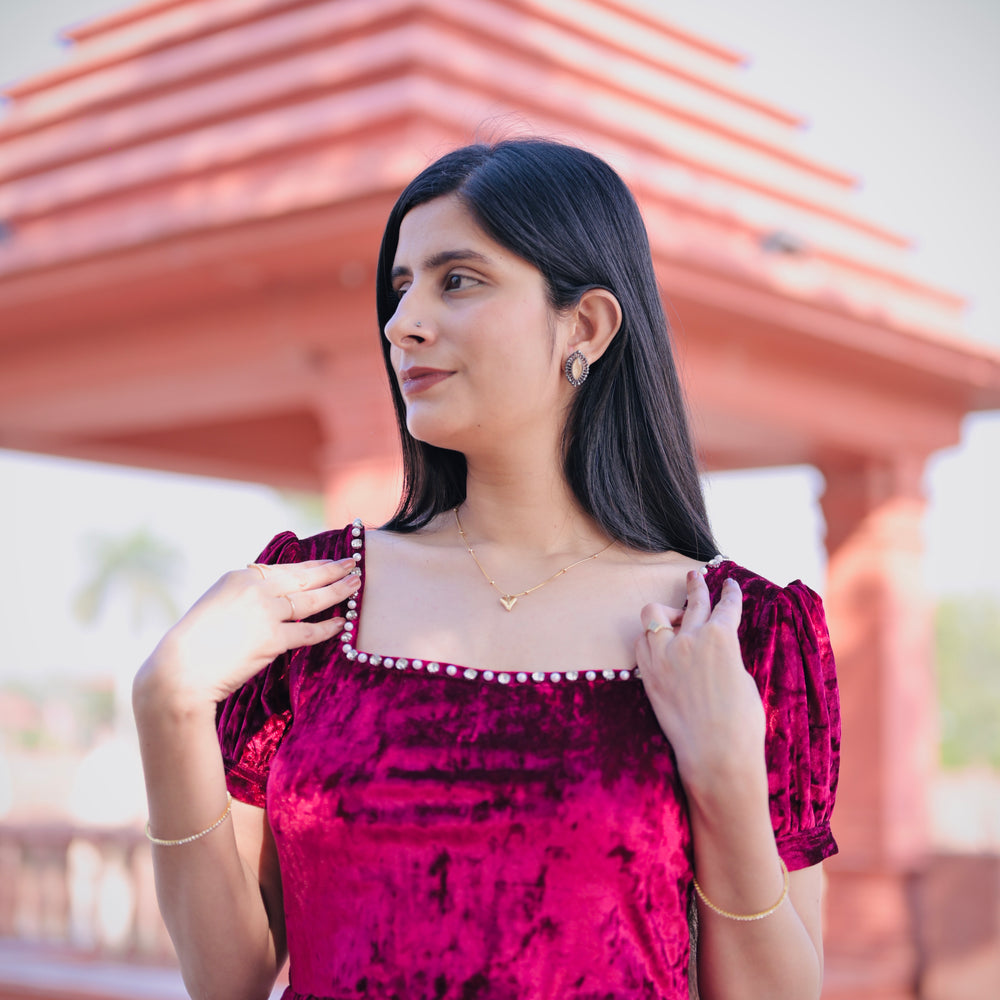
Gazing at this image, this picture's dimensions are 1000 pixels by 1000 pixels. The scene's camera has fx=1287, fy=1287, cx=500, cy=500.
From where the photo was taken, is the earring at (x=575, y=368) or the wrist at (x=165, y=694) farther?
the earring at (x=575, y=368)

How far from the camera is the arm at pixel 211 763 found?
1672 mm

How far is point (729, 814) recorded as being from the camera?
1623 millimetres

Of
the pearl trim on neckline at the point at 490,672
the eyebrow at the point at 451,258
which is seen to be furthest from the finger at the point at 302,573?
the eyebrow at the point at 451,258

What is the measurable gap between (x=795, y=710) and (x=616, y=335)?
0.62 m

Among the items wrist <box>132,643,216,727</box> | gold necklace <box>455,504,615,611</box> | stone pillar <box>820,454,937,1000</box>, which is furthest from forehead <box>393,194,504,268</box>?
stone pillar <box>820,454,937,1000</box>

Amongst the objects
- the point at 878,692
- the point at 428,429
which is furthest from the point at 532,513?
the point at 878,692

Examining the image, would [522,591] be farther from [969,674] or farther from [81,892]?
[969,674]

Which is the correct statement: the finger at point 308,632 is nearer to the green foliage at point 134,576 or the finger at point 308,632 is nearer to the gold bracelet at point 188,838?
the gold bracelet at point 188,838

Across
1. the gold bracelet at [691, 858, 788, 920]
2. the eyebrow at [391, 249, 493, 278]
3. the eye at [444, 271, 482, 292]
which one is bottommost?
the gold bracelet at [691, 858, 788, 920]

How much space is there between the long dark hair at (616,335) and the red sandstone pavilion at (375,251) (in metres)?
2.12

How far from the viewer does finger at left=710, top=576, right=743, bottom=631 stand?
1720 mm

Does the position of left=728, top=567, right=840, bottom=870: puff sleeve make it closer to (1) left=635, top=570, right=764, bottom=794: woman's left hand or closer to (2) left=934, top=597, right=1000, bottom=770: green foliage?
(1) left=635, top=570, right=764, bottom=794: woman's left hand

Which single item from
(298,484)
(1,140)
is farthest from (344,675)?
(298,484)

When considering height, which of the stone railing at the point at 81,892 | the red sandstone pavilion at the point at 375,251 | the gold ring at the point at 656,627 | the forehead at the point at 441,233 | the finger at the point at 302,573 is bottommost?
the stone railing at the point at 81,892
